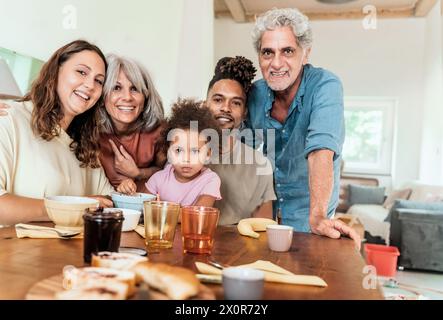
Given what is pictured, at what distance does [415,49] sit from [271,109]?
477cm

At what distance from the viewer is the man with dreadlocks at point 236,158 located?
1.67 meters

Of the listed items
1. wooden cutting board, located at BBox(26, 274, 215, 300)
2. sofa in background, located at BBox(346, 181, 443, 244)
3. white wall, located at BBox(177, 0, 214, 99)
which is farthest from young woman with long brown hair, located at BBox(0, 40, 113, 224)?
sofa in background, located at BBox(346, 181, 443, 244)

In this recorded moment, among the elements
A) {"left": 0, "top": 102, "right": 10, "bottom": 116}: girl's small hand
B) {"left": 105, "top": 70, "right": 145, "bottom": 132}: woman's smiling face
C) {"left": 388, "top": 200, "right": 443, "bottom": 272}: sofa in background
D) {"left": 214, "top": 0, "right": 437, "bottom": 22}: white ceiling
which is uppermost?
{"left": 214, "top": 0, "right": 437, "bottom": 22}: white ceiling

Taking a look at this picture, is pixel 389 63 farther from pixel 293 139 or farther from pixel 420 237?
pixel 293 139

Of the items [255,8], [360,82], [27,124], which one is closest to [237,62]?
[27,124]

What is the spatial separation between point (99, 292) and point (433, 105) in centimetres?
550

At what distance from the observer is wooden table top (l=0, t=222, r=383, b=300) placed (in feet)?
1.96

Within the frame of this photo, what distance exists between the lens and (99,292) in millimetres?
503

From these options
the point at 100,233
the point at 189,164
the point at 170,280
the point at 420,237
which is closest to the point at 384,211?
the point at 420,237

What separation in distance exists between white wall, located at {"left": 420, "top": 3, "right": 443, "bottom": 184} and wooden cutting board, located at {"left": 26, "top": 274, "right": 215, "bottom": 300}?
4892 millimetres

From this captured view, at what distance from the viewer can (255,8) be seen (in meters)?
5.32

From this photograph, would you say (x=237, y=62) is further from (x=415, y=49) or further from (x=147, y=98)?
(x=415, y=49)

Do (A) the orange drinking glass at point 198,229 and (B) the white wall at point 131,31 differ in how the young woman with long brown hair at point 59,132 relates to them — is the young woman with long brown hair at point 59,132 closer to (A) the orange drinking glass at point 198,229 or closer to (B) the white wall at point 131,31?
(A) the orange drinking glass at point 198,229

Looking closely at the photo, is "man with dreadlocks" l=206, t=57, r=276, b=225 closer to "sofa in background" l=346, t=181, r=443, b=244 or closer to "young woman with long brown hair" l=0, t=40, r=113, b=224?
"young woman with long brown hair" l=0, t=40, r=113, b=224
